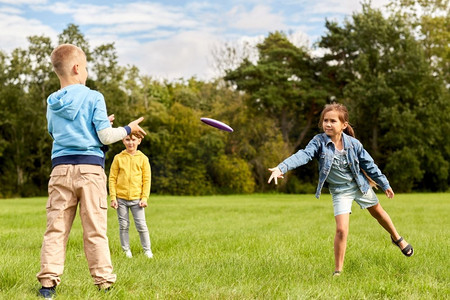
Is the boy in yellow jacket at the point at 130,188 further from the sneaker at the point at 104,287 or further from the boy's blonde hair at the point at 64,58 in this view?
the boy's blonde hair at the point at 64,58

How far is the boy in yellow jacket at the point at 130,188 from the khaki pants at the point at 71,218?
332cm

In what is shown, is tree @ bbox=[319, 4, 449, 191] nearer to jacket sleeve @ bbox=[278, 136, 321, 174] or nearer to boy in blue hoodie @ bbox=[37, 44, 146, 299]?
jacket sleeve @ bbox=[278, 136, 321, 174]

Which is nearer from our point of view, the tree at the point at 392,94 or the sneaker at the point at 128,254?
the sneaker at the point at 128,254

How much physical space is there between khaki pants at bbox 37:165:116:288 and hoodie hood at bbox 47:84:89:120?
0.45 meters

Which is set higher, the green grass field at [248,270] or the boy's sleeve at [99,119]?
the boy's sleeve at [99,119]

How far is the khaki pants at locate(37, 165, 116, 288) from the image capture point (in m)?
4.64

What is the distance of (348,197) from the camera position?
20.9 ft

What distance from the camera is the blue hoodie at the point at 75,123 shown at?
4.70 meters

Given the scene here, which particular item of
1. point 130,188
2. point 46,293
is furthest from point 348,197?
point 46,293

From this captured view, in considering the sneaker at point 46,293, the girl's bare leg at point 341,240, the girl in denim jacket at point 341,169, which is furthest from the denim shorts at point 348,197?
the sneaker at point 46,293

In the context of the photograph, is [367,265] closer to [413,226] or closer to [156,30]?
[413,226]

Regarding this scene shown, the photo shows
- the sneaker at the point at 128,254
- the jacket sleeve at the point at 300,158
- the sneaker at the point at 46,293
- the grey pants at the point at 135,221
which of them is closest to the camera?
the sneaker at the point at 46,293

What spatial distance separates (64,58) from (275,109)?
40194mm

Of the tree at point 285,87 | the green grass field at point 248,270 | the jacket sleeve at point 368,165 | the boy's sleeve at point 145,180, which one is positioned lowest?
the green grass field at point 248,270
